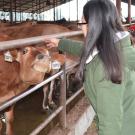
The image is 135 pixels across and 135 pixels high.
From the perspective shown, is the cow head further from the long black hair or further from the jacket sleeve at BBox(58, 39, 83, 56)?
the long black hair

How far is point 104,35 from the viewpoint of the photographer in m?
2.07

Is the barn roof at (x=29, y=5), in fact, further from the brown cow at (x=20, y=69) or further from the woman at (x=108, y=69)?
the woman at (x=108, y=69)

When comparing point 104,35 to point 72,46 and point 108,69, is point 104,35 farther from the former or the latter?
point 72,46

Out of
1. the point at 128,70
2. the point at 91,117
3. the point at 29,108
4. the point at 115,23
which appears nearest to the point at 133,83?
the point at 128,70

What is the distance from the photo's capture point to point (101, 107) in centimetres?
203

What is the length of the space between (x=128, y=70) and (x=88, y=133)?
307 centimetres

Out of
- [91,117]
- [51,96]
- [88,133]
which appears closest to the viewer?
[88,133]

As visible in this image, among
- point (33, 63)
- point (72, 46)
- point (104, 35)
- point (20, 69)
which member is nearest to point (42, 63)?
point (33, 63)

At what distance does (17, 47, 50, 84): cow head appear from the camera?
4.12 metres

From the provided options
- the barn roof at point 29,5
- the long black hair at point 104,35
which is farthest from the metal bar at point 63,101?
the barn roof at point 29,5

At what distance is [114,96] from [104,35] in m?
0.33

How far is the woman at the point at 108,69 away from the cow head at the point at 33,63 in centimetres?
190

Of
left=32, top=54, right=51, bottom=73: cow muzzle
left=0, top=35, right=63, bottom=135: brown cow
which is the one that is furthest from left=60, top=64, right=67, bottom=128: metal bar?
left=32, top=54, right=51, bottom=73: cow muzzle

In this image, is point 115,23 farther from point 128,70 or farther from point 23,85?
point 23,85
